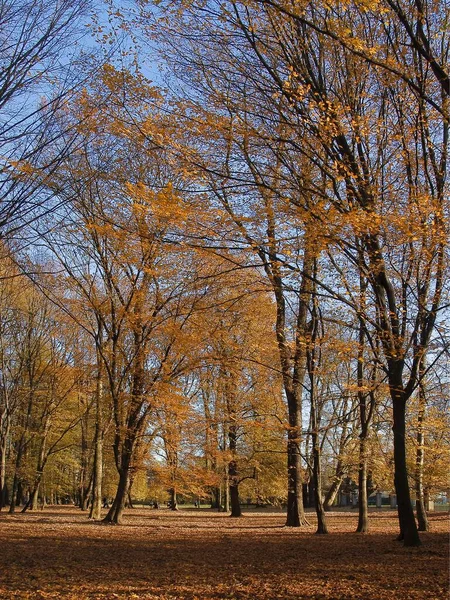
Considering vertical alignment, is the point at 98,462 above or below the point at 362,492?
above

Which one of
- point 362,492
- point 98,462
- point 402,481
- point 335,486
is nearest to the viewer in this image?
point 402,481

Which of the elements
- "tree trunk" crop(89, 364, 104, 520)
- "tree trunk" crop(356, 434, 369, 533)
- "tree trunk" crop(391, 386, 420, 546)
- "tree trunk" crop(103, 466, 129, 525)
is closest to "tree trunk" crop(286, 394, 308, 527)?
"tree trunk" crop(356, 434, 369, 533)

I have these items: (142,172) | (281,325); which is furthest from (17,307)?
(281,325)

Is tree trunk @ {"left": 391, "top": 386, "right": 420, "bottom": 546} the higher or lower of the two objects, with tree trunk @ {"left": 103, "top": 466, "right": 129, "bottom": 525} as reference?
higher

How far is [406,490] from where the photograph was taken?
28.9 feet

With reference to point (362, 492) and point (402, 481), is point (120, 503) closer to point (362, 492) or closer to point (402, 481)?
point (362, 492)

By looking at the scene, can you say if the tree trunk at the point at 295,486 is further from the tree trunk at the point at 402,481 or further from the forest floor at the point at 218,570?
the tree trunk at the point at 402,481

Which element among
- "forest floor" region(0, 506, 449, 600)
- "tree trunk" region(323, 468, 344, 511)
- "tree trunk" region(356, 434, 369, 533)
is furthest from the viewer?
"tree trunk" region(323, 468, 344, 511)

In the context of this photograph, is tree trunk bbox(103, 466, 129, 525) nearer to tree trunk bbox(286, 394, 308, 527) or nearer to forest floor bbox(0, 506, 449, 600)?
tree trunk bbox(286, 394, 308, 527)

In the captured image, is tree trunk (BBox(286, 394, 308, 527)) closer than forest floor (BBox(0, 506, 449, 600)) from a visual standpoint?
No

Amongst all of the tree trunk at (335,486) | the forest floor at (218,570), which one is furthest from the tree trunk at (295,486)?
the forest floor at (218,570)

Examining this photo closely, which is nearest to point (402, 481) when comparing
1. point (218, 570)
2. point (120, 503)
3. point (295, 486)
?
point (218, 570)

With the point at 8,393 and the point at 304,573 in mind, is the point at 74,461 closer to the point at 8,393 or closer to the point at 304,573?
the point at 8,393

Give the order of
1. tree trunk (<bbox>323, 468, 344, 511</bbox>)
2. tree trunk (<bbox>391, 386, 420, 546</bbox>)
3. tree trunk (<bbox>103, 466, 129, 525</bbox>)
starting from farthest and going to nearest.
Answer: tree trunk (<bbox>103, 466, 129, 525</bbox>) < tree trunk (<bbox>323, 468, 344, 511</bbox>) < tree trunk (<bbox>391, 386, 420, 546</bbox>)
